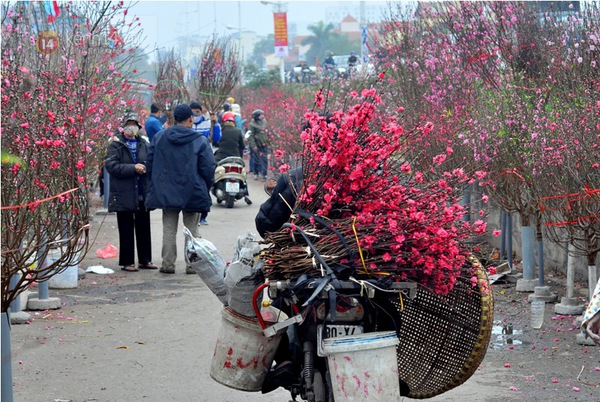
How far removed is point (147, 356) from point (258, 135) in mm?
19053

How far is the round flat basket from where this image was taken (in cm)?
564

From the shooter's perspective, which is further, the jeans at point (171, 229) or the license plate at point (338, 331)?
the jeans at point (171, 229)

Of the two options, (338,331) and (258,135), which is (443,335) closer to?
(338,331)

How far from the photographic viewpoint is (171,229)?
12.5 metres

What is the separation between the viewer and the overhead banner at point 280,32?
57.1 metres

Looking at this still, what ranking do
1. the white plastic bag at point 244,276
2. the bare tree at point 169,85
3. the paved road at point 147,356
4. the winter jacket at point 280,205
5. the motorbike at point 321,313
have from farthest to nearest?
the bare tree at point 169,85, the paved road at point 147,356, the winter jacket at point 280,205, the white plastic bag at point 244,276, the motorbike at point 321,313

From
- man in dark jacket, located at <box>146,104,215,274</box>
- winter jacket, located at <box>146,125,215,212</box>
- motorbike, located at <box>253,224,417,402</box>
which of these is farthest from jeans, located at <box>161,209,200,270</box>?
motorbike, located at <box>253,224,417,402</box>

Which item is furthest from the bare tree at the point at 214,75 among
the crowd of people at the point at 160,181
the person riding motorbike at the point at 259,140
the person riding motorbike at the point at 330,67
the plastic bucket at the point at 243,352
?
the plastic bucket at the point at 243,352

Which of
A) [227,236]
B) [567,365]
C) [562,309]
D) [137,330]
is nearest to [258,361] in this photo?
[567,365]

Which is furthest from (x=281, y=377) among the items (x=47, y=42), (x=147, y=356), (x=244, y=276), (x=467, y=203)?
(x=47, y=42)

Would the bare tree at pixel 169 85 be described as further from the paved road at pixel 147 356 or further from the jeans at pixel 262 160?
the paved road at pixel 147 356

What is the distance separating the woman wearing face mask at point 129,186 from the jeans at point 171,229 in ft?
1.61

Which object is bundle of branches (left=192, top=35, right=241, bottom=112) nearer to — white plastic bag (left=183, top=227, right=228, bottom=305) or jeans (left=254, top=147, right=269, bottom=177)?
jeans (left=254, top=147, right=269, bottom=177)

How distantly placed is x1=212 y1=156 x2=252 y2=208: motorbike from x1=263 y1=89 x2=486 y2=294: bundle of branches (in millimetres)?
15458
